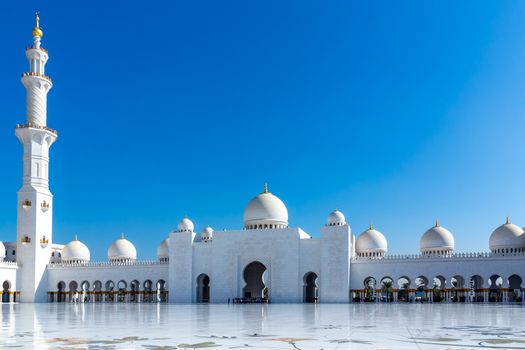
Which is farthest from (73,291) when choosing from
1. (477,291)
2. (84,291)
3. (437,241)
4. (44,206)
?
(477,291)

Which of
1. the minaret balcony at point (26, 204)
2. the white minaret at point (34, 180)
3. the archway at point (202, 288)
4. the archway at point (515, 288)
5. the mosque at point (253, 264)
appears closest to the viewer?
the archway at point (515, 288)

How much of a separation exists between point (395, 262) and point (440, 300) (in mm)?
3129

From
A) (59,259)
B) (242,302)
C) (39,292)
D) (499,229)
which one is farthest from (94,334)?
(59,259)

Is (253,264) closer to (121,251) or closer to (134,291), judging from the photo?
(134,291)

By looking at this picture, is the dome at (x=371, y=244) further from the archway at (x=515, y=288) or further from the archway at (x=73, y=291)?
the archway at (x=73, y=291)

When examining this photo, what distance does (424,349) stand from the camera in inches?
263

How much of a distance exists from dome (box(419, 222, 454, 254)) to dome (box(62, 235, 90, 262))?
2327cm

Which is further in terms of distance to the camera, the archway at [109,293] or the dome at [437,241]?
the archway at [109,293]

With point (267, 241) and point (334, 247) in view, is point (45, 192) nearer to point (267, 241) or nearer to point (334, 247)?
point (267, 241)

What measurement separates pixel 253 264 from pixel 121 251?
999 cm

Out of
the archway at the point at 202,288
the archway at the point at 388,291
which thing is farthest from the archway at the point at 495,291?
the archway at the point at 202,288

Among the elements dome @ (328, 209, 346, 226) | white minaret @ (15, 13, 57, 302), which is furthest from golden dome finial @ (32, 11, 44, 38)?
dome @ (328, 209, 346, 226)

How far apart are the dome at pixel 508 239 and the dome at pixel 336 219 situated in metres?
8.66

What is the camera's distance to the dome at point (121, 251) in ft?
139
